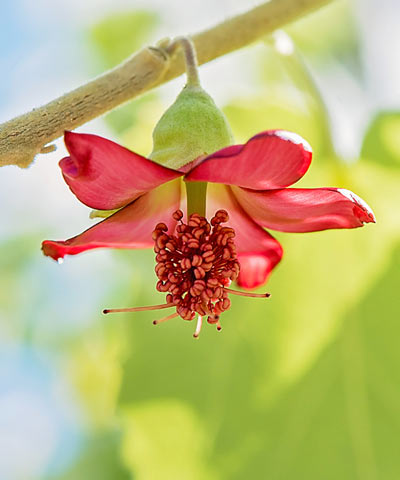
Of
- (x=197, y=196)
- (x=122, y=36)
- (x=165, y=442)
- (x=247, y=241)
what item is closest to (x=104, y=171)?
(x=197, y=196)

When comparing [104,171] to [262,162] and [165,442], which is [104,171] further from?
[165,442]

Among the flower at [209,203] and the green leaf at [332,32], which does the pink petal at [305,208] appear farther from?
the green leaf at [332,32]

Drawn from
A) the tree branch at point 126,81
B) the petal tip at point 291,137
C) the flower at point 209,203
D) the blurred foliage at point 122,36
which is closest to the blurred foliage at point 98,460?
the blurred foliage at point 122,36

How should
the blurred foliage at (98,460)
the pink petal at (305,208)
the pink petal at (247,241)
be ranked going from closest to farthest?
the pink petal at (305,208) → the pink petal at (247,241) → the blurred foliage at (98,460)

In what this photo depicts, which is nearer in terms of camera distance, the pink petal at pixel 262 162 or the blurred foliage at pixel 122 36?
the pink petal at pixel 262 162

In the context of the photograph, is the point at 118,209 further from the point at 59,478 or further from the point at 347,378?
the point at 59,478

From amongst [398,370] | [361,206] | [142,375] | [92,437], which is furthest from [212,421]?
[92,437]

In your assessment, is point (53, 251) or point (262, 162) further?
point (53, 251)
